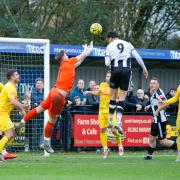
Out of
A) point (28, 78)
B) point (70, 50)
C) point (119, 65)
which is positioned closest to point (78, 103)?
point (28, 78)

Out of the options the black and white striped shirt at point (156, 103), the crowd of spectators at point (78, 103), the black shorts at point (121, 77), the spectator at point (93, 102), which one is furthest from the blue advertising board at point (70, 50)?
the black and white striped shirt at point (156, 103)

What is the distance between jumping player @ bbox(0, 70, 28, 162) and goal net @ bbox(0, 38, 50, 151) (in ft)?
8.84

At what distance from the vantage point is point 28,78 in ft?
75.6

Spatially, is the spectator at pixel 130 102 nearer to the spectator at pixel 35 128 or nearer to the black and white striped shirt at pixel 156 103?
the spectator at pixel 35 128

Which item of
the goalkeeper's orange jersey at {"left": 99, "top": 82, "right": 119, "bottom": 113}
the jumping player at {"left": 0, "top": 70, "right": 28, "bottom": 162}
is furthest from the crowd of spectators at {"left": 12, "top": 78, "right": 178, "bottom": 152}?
the jumping player at {"left": 0, "top": 70, "right": 28, "bottom": 162}

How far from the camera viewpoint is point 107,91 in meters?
20.9

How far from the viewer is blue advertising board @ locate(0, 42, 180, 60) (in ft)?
72.5

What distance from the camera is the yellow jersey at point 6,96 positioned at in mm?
17989

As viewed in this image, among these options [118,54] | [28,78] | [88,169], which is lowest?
[88,169]

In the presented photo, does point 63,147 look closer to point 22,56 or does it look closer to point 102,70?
point 22,56

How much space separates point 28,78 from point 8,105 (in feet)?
15.5

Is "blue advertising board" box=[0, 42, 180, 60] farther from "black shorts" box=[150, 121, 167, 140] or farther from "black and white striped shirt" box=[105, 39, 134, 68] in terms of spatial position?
"black shorts" box=[150, 121, 167, 140]

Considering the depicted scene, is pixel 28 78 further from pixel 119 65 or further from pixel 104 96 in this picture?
pixel 119 65

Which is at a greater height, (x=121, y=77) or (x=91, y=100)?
(x=121, y=77)
